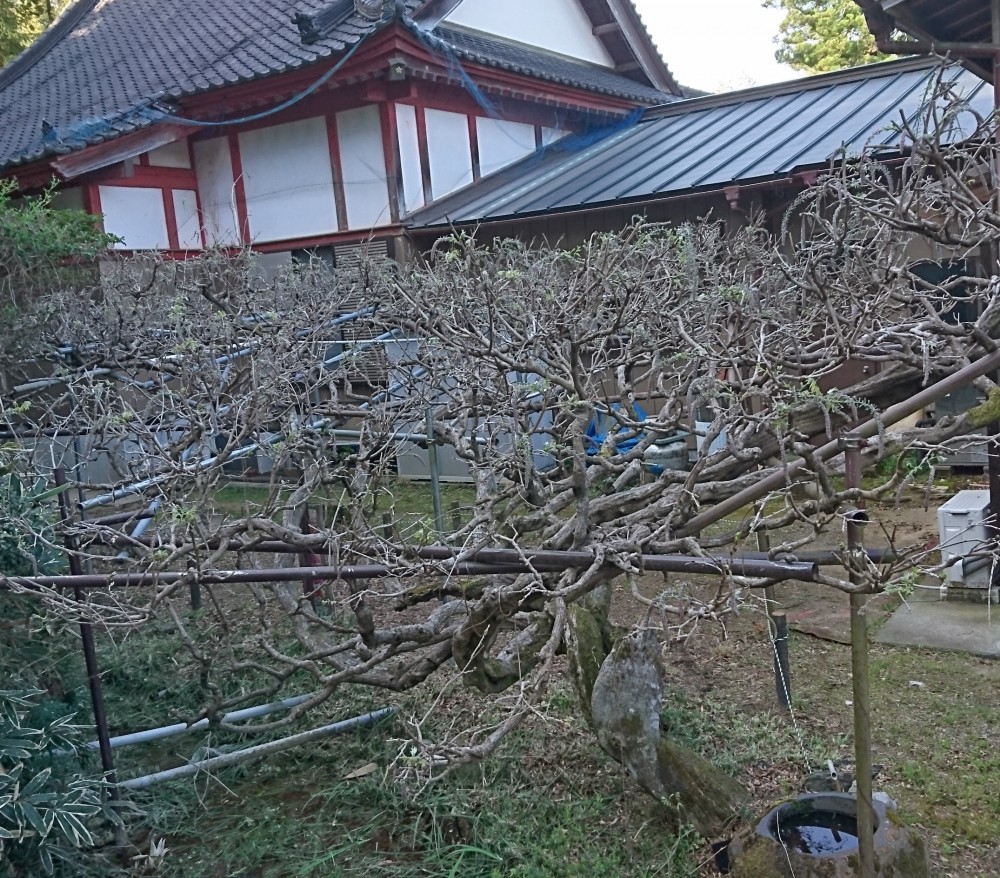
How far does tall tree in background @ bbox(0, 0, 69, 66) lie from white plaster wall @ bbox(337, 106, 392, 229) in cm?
1201

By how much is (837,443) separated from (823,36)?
929 inches

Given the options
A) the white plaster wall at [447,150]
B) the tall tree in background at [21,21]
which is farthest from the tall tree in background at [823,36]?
the tall tree in background at [21,21]

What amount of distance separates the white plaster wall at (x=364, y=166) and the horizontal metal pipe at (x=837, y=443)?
9182 millimetres

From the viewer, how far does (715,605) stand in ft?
8.22

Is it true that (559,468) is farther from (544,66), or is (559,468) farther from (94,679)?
(544,66)

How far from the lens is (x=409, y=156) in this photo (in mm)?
11594

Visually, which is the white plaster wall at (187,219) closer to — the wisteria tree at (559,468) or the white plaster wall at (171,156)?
the white plaster wall at (171,156)

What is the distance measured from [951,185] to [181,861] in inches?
186

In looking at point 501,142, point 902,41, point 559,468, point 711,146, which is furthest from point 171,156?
point 559,468

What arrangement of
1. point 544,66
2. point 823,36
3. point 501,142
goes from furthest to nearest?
point 823,36, point 544,66, point 501,142

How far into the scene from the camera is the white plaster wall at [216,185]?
1263cm

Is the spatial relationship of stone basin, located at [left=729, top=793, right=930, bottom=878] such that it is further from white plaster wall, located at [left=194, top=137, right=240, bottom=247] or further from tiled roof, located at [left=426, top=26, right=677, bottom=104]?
white plaster wall, located at [left=194, top=137, right=240, bottom=247]

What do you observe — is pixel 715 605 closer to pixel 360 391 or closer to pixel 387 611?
pixel 387 611

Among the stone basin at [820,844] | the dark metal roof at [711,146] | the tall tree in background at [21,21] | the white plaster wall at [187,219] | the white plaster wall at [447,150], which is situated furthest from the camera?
the tall tree in background at [21,21]
